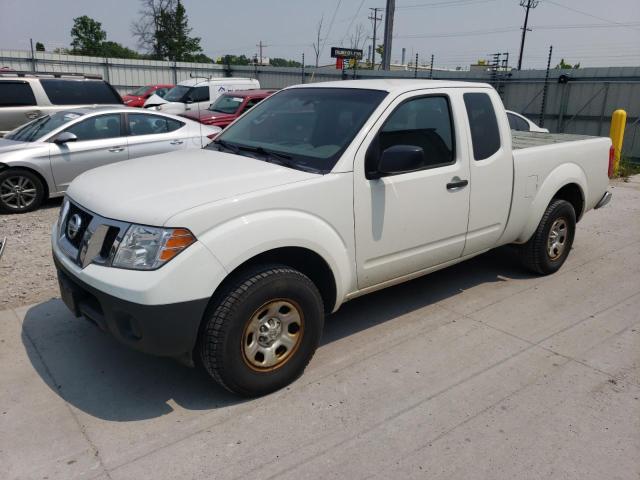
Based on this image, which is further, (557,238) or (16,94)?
(16,94)

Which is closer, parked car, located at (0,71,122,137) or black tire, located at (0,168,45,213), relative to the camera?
black tire, located at (0,168,45,213)

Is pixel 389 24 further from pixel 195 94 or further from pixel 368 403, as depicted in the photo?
pixel 368 403

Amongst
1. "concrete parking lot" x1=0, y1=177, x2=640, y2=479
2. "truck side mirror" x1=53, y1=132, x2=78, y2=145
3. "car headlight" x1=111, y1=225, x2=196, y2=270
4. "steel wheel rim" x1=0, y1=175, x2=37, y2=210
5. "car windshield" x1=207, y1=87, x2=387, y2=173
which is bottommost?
"concrete parking lot" x1=0, y1=177, x2=640, y2=479

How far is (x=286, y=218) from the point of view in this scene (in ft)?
10.5

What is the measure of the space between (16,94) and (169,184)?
29.1 ft

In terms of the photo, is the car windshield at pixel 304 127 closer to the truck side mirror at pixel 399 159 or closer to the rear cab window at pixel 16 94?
the truck side mirror at pixel 399 159

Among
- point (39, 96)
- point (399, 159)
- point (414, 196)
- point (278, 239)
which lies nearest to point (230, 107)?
point (39, 96)

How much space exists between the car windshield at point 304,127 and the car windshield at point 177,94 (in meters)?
13.4

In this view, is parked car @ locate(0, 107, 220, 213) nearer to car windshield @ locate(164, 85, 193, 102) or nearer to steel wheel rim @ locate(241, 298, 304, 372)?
steel wheel rim @ locate(241, 298, 304, 372)

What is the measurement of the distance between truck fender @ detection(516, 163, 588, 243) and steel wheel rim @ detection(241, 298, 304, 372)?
2689 millimetres

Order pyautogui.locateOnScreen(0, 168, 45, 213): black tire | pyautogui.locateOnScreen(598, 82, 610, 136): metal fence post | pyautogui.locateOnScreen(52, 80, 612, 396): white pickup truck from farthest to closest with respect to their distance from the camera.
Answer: pyautogui.locateOnScreen(598, 82, 610, 136): metal fence post < pyautogui.locateOnScreen(0, 168, 45, 213): black tire < pyautogui.locateOnScreen(52, 80, 612, 396): white pickup truck

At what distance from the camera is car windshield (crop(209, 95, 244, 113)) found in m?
13.0

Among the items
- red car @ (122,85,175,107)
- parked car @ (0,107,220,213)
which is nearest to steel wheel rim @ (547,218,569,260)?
parked car @ (0,107,220,213)

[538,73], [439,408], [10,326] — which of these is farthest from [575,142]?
[538,73]
